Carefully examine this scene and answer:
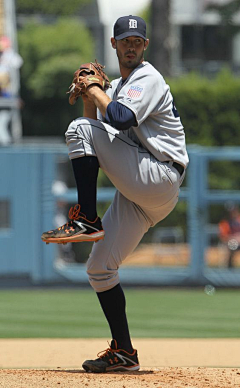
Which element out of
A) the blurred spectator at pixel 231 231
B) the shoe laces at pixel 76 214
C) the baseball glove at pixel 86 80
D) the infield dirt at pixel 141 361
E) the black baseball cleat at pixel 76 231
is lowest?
the blurred spectator at pixel 231 231

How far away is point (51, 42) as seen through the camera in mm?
23953

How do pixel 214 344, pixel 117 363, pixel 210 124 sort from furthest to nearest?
pixel 210 124
pixel 214 344
pixel 117 363

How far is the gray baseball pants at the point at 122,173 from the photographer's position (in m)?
4.13

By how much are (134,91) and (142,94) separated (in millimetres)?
44

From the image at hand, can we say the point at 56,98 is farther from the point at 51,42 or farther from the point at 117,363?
the point at 117,363

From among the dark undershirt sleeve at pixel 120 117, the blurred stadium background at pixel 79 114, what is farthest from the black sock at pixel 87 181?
the blurred stadium background at pixel 79 114

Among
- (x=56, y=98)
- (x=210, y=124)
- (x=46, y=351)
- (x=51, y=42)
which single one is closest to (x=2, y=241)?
(x=46, y=351)

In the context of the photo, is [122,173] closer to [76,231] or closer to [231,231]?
[76,231]

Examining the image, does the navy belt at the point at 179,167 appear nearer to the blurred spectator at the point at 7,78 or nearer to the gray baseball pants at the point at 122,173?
the gray baseball pants at the point at 122,173

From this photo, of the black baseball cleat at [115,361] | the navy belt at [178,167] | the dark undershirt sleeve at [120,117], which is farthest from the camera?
the black baseball cleat at [115,361]

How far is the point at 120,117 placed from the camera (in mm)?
3955

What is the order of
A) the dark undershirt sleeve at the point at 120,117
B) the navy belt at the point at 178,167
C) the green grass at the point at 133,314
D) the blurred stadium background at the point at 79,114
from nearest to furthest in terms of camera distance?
the dark undershirt sleeve at the point at 120,117 → the navy belt at the point at 178,167 → the green grass at the point at 133,314 → the blurred stadium background at the point at 79,114

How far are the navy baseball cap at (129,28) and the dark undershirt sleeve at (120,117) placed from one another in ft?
1.36

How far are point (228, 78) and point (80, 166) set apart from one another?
1443cm
